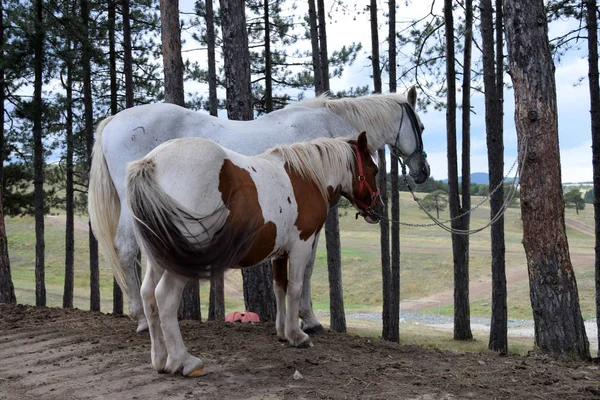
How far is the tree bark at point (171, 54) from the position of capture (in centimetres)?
945

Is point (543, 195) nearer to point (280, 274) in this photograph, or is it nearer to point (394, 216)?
point (280, 274)

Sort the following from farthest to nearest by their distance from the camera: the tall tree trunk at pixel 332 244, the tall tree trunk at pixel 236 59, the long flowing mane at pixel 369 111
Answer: the tall tree trunk at pixel 332 244 < the tall tree trunk at pixel 236 59 < the long flowing mane at pixel 369 111

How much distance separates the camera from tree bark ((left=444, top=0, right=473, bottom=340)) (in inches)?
620

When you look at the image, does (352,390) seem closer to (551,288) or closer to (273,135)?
(551,288)

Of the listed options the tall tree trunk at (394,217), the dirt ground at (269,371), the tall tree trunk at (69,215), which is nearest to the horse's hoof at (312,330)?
the dirt ground at (269,371)

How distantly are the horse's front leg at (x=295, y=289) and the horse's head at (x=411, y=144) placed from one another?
101 inches

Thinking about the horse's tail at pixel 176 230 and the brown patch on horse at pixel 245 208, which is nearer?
the horse's tail at pixel 176 230

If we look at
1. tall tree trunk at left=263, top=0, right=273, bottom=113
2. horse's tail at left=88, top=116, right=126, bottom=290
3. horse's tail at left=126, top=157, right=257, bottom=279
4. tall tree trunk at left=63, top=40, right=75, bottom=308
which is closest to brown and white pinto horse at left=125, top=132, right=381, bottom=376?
horse's tail at left=126, top=157, right=257, bottom=279

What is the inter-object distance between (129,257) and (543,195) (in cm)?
453

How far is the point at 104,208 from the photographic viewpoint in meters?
6.36

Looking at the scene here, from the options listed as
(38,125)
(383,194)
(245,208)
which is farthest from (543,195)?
(38,125)

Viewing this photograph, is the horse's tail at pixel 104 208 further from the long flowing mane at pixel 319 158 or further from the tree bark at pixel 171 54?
the tree bark at pixel 171 54

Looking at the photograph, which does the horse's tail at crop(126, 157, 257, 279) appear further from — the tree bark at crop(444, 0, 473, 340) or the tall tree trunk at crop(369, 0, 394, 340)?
the tree bark at crop(444, 0, 473, 340)

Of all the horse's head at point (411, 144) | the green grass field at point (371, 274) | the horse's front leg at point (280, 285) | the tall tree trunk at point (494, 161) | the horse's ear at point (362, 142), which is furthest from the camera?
the green grass field at point (371, 274)
